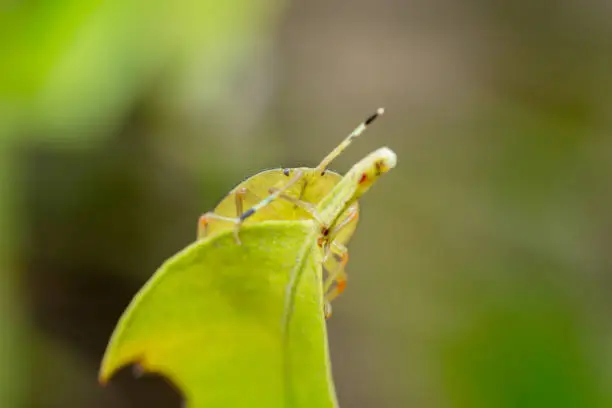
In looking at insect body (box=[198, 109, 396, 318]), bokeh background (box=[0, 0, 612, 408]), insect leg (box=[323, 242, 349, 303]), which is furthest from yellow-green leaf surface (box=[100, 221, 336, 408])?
bokeh background (box=[0, 0, 612, 408])

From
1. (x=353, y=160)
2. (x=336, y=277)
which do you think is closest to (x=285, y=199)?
(x=336, y=277)

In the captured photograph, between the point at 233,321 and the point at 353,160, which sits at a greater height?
the point at 353,160

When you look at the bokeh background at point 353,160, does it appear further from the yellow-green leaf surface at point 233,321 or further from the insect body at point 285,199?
the yellow-green leaf surface at point 233,321

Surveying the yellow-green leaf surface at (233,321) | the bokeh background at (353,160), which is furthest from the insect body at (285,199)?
the bokeh background at (353,160)

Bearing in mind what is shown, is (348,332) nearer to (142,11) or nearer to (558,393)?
(558,393)

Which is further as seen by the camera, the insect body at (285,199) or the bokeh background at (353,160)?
the bokeh background at (353,160)

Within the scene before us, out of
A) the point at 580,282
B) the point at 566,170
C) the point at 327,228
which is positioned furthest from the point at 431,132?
the point at 327,228

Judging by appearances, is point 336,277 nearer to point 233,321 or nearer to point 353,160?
point 233,321
